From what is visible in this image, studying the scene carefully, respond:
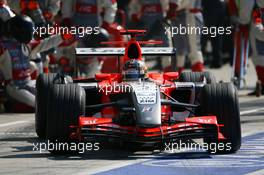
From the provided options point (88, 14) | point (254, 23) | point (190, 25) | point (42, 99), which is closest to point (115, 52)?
point (42, 99)

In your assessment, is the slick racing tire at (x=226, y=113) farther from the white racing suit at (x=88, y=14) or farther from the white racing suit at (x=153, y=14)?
the white racing suit at (x=153, y=14)

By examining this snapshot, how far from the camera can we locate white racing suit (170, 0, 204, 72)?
859 inches

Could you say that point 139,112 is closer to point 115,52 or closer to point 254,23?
point 115,52

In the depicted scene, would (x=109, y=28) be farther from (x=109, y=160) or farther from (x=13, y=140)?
(x=109, y=160)

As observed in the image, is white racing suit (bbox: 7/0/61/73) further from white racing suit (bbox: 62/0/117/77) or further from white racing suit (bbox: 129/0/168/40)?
white racing suit (bbox: 129/0/168/40)

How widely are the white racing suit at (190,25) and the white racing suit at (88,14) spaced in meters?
1.55

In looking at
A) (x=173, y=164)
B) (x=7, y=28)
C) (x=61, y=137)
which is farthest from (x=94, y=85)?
(x=7, y=28)

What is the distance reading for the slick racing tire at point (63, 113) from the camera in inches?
476

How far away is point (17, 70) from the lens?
17.9m

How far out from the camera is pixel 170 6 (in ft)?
69.8

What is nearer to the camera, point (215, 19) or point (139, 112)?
point (139, 112)

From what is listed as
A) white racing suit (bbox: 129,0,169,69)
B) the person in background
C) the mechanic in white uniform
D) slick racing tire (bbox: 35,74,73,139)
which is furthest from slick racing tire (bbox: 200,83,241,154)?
the person in background

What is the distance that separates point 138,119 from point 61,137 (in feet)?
2.94

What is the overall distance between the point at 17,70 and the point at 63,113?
19.4 feet
